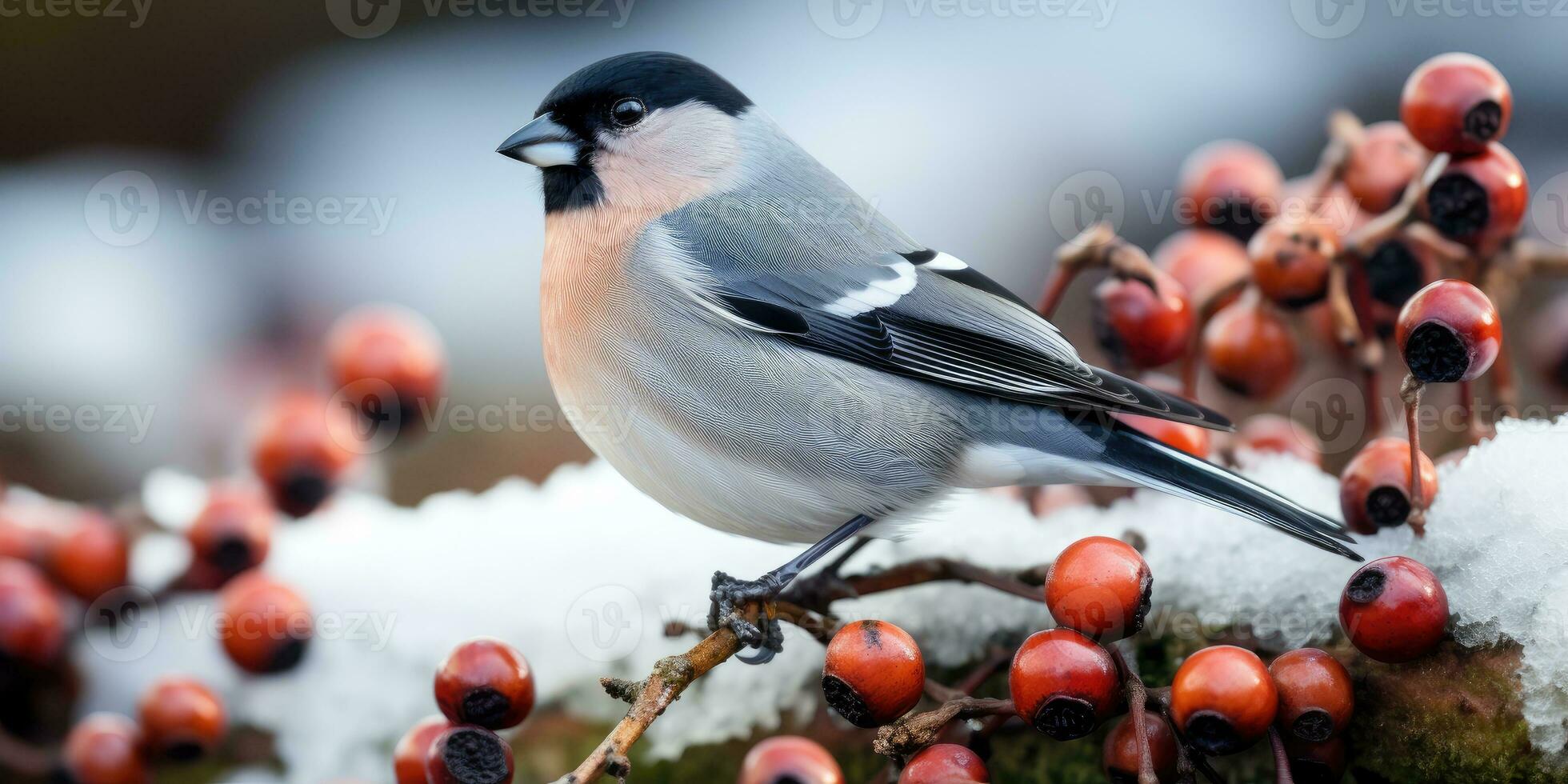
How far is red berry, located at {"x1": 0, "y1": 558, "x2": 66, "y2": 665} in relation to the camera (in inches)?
63.6

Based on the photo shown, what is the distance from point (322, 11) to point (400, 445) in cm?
282

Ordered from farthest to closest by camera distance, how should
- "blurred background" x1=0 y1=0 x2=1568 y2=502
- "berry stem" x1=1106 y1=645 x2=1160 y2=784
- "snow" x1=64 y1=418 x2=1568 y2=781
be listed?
"blurred background" x1=0 y1=0 x2=1568 y2=502, "snow" x1=64 y1=418 x2=1568 y2=781, "berry stem" x1=1106 y1=645 x2=1160 y2=784

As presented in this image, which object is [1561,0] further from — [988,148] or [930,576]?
[930,576]

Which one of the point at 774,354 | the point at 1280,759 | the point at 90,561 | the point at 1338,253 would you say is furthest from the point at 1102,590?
the point at 90,561

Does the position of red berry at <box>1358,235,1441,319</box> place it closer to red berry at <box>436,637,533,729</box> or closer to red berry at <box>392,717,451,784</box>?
red berry at <box>436,637,533,729</box>

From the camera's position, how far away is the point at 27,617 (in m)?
1.63

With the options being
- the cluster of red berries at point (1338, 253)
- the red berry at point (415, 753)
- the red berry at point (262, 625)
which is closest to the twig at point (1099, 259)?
the cluster of red berries at point (1338, 253)

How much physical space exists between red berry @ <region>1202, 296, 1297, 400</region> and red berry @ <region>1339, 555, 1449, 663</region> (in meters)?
0.61

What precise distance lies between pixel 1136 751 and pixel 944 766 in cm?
19

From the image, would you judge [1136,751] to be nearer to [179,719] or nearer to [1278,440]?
[1278,440]

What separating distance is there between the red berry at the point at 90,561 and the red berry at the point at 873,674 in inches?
44.9

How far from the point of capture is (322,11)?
4.12 m

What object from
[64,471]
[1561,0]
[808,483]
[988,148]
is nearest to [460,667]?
[808,483]

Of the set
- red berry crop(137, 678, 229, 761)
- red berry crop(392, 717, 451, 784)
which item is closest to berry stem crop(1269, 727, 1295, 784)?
red berry crop(392, 717, 451, 784)
